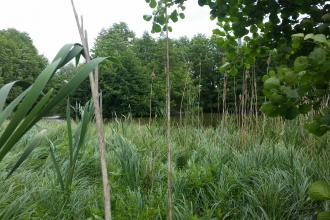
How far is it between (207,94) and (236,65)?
775 inches

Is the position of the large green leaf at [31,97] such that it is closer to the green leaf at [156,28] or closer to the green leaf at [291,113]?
the green leaf at [291,113]

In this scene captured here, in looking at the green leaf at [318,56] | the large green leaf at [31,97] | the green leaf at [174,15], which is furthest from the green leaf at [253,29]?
the large green leaf at [31,97]

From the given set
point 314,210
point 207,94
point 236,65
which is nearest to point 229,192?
point 314,210

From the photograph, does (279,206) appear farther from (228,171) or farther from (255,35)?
(255,35)

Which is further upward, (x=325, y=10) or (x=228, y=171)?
(x=325, y=10)

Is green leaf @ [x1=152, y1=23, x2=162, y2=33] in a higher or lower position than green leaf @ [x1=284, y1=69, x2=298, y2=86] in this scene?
higher

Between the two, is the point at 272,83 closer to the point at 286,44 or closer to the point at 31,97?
the point at 286,44

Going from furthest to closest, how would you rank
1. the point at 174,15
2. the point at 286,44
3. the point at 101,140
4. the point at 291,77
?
the point at 174,15 → the point at 286,44 → the point at 291,77 → the point at 101,140

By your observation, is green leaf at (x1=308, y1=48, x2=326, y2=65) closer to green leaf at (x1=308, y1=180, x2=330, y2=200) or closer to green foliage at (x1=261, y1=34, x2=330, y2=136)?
green foliage at (x1=261, y1=34, x2=330, y2=136)

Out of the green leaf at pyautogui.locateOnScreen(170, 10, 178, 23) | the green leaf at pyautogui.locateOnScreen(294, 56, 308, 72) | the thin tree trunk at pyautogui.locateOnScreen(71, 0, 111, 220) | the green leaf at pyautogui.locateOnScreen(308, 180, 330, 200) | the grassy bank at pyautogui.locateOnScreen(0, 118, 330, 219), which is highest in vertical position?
the green leaf at pyautogui.locateOnScreen(170, 10, 178, 23)

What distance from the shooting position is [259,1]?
1.17 m

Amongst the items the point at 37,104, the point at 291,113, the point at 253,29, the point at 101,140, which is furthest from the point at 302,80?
the point at 253,29

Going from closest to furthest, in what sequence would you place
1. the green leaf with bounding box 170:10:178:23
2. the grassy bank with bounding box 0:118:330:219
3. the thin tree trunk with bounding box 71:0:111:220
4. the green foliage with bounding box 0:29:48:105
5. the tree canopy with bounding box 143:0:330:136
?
1. the thin tree trunk with bounding box 71:0:111:220
2. the tree canopy with bounding box 143:0:330:136
3. the green leaf with bounding box 170:10:178:23
4. the grassy bank with bounding box 0:118:330:219
5. the green foliage with bounding box 0:29:48:105

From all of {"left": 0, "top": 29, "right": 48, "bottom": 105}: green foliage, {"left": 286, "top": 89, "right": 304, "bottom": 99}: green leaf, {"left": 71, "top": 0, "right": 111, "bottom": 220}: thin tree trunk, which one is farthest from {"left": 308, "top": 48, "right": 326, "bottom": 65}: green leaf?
{"left": 0, "top": 29, "right": 48, "bottom": 105}: green foliage
